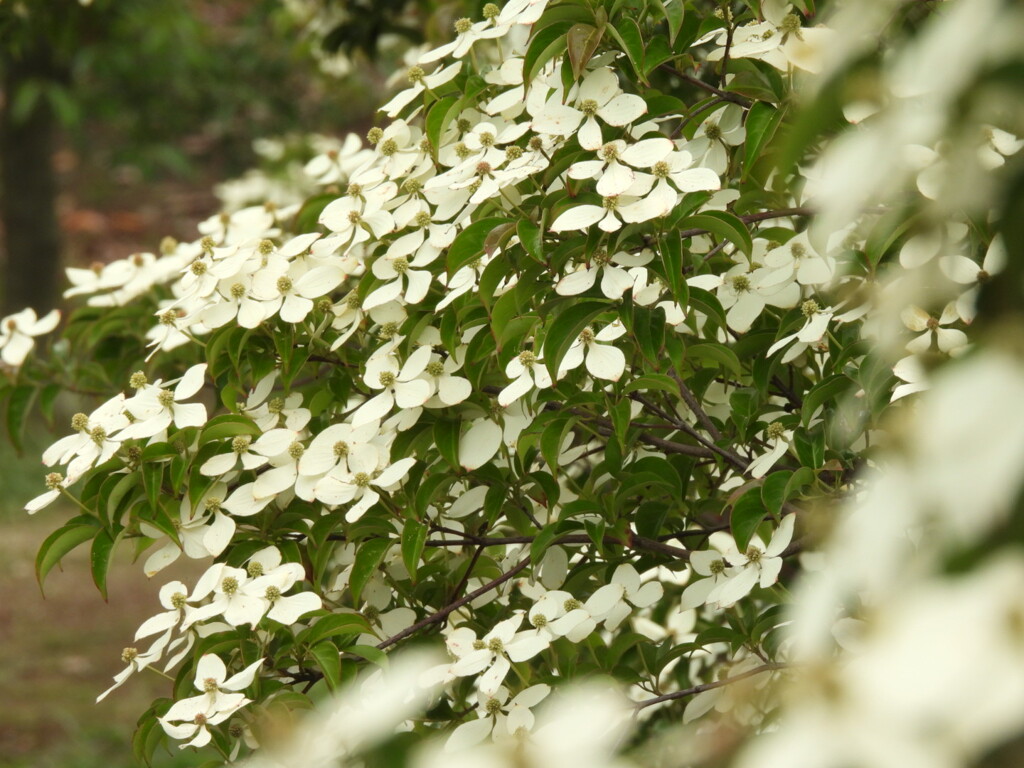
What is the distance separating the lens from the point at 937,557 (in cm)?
38

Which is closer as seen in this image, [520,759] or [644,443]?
[520,759]

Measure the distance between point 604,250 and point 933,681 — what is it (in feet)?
3.06

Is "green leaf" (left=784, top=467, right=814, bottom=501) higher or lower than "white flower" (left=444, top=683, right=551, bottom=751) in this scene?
higher

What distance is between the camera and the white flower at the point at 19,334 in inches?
71.4

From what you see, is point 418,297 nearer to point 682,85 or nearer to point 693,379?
point 693,379

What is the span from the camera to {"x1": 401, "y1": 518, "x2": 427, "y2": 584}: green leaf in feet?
4.05

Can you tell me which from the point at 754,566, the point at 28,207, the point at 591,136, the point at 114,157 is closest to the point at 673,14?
the point at 591,136

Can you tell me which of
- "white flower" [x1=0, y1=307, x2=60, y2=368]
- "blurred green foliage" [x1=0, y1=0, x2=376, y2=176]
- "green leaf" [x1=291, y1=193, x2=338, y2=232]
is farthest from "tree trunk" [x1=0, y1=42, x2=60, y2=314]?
"green leaf" [x1=291, y1=193, x2=338, y2=232]

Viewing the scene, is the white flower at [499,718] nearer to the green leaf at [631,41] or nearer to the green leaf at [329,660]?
the green leaf at [329,660]

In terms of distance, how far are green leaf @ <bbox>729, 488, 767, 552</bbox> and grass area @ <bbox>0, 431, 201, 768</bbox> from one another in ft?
6.51

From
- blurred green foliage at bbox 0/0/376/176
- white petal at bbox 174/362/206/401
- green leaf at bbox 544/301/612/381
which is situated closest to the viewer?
green leaf at bbox 544/301/612/381

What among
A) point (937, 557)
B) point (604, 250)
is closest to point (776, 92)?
point (604, 250)

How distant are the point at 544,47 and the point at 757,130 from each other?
25cm

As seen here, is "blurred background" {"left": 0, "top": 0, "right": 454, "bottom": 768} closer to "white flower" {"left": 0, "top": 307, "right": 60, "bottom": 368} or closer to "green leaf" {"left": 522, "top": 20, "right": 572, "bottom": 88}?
"white flower" {"left": 0, "top": 307, "right": 60, "bottom": 368}
